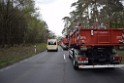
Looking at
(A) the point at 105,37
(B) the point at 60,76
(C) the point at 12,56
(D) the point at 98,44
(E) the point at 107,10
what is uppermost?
(E) the point at 107,10

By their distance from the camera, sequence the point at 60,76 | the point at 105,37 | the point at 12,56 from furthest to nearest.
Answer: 1. the point at 12,56
2. the point at 105,37
3. the point at 60,76

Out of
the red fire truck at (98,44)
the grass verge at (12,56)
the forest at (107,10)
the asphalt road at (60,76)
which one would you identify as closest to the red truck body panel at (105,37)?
the red fire truck at (98,44)

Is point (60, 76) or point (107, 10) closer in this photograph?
point (60, 76)

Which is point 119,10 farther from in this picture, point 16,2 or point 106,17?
point 16,2

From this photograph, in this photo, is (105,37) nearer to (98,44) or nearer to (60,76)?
(98,44)

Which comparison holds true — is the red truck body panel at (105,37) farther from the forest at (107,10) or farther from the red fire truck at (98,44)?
the forest at (107,10)

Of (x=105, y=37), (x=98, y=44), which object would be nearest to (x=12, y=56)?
(x=98, y=44)

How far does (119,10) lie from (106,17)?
5.67 metres

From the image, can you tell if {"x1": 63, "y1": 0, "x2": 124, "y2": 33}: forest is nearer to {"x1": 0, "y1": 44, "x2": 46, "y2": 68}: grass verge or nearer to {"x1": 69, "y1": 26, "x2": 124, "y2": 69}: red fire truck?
{"x1": 0, "y1": 44, "x2": 46, "y2": 68}: grass verge

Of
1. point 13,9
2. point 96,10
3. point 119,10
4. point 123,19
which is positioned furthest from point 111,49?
point 13,9

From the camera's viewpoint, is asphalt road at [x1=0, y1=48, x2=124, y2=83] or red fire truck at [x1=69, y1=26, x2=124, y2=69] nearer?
asphalt road at [x1=0, y1=48, x2=124, y2=83]

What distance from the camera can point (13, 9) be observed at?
50.6 meters

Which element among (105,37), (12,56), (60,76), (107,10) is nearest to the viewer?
(60,76)

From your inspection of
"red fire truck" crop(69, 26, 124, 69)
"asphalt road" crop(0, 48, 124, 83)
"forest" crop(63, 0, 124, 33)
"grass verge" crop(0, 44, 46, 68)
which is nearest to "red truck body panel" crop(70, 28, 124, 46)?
"red fire truck" crop(69, 26, 124, 69)
